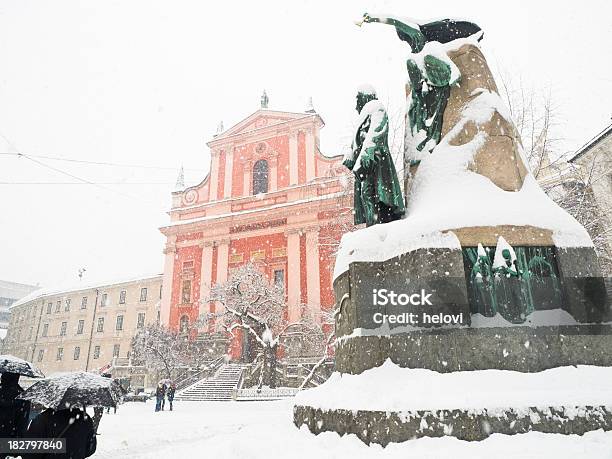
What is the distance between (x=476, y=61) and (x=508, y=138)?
101 cm

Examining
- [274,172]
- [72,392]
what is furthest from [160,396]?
[274,172]

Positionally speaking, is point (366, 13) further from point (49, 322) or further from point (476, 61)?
point (49, 322)

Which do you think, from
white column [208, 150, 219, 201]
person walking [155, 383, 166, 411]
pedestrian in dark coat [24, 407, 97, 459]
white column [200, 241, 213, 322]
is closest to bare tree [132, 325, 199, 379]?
white column [200, 241, 213, 322]

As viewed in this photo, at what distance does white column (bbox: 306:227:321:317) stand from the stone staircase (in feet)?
18.3

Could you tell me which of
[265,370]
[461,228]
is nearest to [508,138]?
[461,228]

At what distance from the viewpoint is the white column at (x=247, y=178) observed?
30.8m

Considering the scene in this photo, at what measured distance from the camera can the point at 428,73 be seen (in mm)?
4664

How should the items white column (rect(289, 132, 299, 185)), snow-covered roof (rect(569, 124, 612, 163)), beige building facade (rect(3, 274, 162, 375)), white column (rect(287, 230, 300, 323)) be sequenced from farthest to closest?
1. beige building facade (rect(3, 274, 162, 375))
2. white column (rect(289, 132, 299, 185))
3. white column (rect(287, 230, 300, 323))
4. snow-covered roof (rect(569, 124, 612, 163))

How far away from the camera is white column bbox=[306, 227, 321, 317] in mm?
25953

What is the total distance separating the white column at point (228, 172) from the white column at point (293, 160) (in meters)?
4.55

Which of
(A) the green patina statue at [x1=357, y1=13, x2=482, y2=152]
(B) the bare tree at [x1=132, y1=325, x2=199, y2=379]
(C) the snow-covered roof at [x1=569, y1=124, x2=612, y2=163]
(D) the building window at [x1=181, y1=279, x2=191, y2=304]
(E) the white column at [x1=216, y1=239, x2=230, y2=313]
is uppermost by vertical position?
(C) the snow-covered roof at [x1=569, y1=124, x2=612, y2=163]

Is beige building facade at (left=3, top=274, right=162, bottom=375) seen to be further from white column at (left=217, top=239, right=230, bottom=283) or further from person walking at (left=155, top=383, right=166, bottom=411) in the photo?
person walking at (left=155, top=383, right=166, bottom=411)

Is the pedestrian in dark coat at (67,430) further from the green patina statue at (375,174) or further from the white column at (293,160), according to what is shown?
the white column at (293,160)

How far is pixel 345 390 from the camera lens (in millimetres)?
3562
